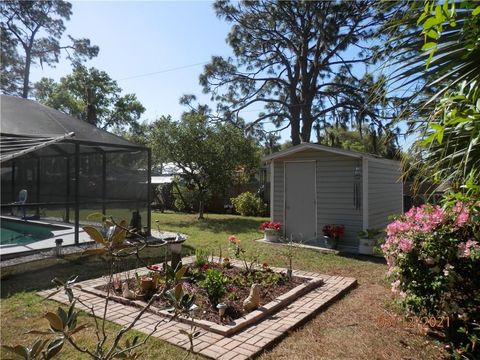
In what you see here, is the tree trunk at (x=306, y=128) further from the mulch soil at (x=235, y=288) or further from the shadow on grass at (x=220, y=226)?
the mulch soil at (x=235, y=288)

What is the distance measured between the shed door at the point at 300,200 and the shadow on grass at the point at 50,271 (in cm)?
408

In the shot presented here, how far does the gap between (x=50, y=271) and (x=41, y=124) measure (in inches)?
150

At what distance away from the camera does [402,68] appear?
1774mm

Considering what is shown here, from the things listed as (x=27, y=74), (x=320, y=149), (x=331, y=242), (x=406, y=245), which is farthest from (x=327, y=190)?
(x=27, y=74)

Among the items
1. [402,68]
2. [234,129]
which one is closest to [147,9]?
[234,129]

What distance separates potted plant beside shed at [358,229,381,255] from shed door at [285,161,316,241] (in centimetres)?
159

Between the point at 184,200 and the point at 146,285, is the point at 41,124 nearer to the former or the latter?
the point at 146,285

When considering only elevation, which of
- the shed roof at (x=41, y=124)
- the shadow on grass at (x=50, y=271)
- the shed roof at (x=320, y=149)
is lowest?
the shadow on grass at (x=50, y=271)

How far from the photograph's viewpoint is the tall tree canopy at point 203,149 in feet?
48.3

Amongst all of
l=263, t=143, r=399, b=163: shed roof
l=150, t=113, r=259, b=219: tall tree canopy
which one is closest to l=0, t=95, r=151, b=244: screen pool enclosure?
l=263, t=143, r=399, b=163: shed roof

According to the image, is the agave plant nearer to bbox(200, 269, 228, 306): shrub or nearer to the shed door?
bbox(200, 269, 228, 306): shrub

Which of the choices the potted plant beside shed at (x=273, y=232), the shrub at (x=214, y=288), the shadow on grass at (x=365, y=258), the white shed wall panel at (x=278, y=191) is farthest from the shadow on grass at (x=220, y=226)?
the shrub at (x=214, y=288)

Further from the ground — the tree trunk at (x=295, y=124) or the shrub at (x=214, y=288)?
the tree trunk at (x=295, y=124)

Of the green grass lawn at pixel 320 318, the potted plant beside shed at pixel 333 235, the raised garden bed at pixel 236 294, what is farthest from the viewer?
the potted plant beside shed at pixel 333 235
